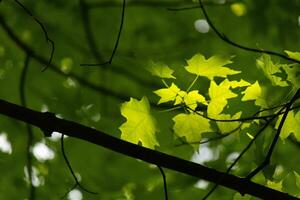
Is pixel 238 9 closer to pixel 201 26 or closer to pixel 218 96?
pixel 201 26

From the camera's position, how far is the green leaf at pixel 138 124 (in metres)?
1.82

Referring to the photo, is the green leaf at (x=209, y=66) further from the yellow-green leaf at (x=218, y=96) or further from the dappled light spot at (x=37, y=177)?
the dappled light spot at (x=37, y=177)

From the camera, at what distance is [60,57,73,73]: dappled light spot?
13.0 feet

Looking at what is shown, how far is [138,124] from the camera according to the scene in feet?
6.07

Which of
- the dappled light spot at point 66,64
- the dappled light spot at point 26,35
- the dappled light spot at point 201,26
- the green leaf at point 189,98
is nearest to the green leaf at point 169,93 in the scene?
the green leaf at point 189,98

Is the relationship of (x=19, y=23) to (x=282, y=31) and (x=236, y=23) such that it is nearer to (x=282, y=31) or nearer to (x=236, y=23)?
(x=236, y=23)

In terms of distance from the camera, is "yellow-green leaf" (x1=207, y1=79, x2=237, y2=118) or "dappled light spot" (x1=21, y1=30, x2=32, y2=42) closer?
"yellow-green leaf" (x1=207, y1=79, x2=237, y2=118)

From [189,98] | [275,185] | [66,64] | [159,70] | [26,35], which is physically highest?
[26,35]

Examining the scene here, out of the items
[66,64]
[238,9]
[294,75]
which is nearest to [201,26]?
[238,9]

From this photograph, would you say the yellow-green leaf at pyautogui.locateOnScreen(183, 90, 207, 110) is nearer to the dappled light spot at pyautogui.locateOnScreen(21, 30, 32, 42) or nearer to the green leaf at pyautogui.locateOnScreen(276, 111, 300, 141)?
the green leaf at pyautogui.locateOnScreen(276, 111, 300, 141)

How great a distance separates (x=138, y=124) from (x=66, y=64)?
2.27 metres

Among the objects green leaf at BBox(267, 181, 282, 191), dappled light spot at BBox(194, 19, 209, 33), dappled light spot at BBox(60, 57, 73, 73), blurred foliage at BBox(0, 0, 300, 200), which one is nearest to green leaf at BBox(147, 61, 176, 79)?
green leaf at BBox(267, 181, 282, 191)

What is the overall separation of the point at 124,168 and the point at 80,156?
12.5 inches

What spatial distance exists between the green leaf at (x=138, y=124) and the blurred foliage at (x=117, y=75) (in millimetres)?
1299
